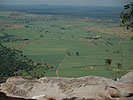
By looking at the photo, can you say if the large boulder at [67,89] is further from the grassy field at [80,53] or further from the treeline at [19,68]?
the treeline at [19,68]

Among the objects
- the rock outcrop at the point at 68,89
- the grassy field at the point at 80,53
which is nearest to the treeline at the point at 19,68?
the grassy field at the point at 80,53

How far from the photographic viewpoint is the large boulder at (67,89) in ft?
38.4

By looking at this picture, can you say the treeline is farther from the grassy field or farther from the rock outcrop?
the rock outcrop

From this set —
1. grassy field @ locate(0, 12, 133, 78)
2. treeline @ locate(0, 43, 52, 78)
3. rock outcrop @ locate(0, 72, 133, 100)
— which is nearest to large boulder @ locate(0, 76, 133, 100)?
rock outcrop @ locate(0, 72, 133, 100)

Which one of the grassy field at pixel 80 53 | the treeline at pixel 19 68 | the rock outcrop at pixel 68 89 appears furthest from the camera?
the grassy field at pixel 80 53

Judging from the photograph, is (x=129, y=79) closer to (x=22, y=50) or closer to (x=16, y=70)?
(x=16, y=70)

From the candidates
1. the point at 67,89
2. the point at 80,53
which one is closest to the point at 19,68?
the point at 80,53

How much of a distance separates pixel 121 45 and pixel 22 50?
31.9 m

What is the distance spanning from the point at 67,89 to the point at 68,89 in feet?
0.19

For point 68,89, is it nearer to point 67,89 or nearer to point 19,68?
point 67,89

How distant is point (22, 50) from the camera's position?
212ft

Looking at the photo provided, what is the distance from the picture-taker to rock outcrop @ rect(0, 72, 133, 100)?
11.7 m

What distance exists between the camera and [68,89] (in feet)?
41.5

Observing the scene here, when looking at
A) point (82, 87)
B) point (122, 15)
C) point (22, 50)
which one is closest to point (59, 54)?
point (22, 50)
